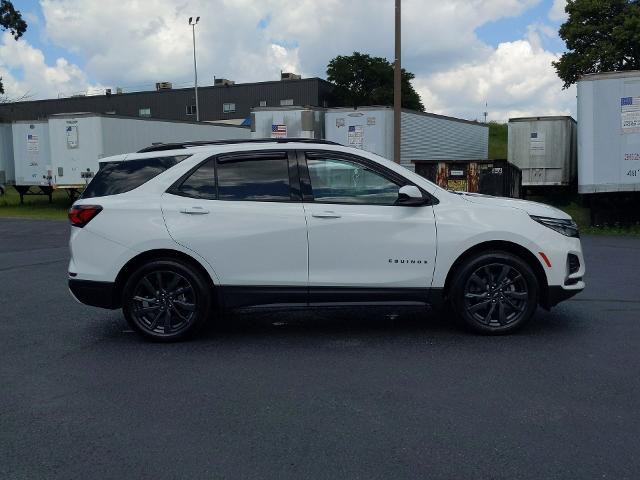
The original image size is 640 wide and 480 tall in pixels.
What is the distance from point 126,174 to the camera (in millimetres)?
5867

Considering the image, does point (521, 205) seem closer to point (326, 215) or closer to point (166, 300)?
point (326, 215)

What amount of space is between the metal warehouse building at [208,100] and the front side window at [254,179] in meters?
55.2

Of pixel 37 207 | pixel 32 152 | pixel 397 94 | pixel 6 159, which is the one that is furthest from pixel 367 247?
pixel 6 159

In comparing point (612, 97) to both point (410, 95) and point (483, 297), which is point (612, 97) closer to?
point (483, 297)

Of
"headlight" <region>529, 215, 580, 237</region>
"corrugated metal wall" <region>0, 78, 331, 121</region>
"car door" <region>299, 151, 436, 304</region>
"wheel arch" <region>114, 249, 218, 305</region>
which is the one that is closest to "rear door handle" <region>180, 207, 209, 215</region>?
"wheel arch" <region>114, 249, 218, 305</region>

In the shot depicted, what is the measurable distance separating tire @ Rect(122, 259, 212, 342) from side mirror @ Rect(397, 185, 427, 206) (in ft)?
6.05

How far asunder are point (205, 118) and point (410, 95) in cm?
2139

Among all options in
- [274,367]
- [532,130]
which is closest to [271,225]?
[274,367]

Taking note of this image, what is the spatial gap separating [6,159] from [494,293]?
24762mm

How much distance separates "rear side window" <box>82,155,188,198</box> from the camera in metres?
5.82

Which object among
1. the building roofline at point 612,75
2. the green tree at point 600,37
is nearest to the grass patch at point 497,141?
the green tree at point 600,37

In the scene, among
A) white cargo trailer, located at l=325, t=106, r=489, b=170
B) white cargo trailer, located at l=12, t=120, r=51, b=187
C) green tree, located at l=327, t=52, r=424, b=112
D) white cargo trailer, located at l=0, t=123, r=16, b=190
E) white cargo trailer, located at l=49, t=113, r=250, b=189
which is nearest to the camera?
white cargo trailer, located at l=325, t=106, r=489, b=170

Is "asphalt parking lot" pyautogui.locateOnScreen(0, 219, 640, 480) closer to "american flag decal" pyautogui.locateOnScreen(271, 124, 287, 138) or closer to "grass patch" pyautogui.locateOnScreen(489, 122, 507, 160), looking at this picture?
"american flag decal" pyautogui.locateOnScreen(271, 124, 287, 138)

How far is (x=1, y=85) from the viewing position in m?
41.1
